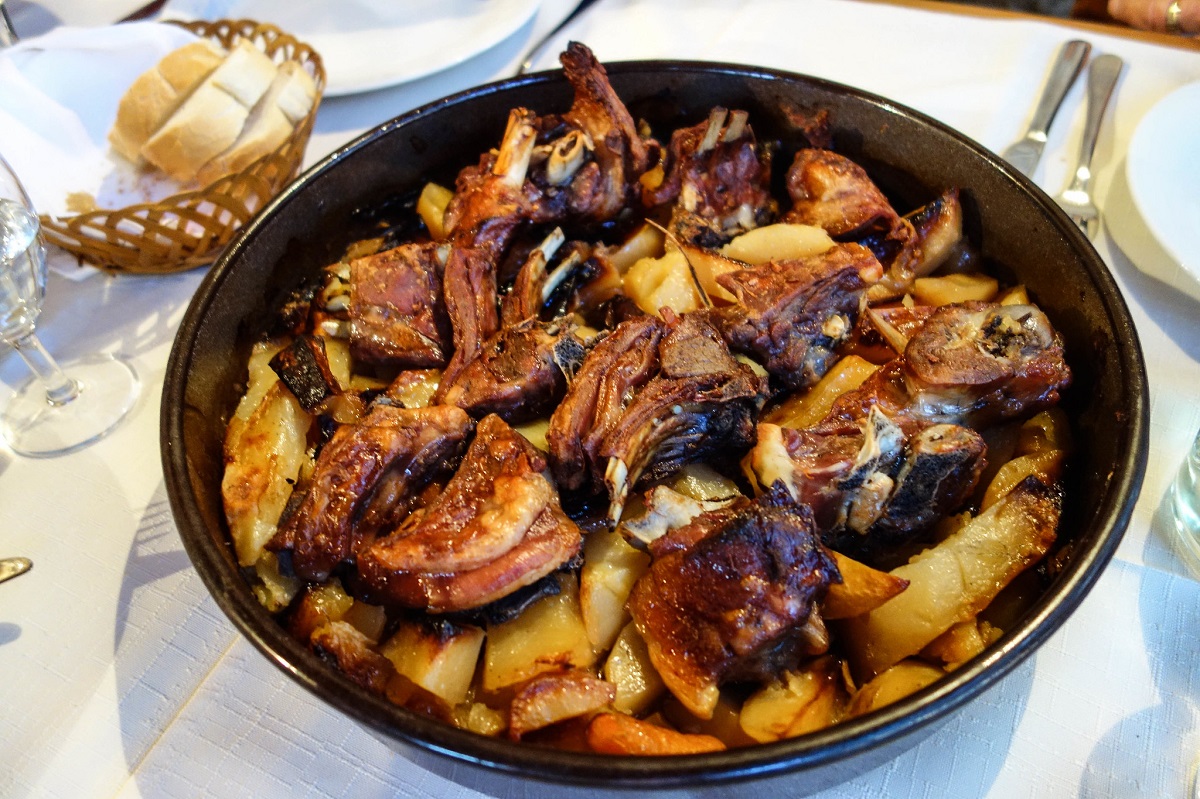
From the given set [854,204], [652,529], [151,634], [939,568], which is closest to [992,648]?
[939,568]

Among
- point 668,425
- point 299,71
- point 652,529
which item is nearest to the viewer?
point 652,529

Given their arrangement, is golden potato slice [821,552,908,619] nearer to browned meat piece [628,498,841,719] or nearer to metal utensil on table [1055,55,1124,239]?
browned meat piece [628,498,841,719]

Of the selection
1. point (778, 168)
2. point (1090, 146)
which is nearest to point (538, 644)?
point (778, 168)

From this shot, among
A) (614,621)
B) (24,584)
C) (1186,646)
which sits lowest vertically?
(24,584)

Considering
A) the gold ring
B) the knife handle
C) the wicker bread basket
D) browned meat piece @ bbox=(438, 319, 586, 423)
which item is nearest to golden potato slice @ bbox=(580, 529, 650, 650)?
browned meat piece @ bbox=(438, 319, 586, 423)

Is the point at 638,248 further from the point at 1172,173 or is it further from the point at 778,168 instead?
the point at 1172,173

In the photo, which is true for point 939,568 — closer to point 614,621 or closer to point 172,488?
point 614,621
